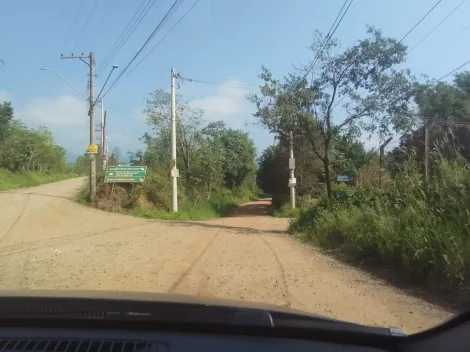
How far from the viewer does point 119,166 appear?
28125mm

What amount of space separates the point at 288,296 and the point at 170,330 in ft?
16.6

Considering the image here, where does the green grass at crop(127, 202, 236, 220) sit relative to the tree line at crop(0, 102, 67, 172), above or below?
below

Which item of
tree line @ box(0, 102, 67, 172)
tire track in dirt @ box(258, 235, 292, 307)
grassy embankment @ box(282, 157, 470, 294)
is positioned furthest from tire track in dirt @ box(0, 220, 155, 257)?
tree line @ box(0, 102, 67, 172)

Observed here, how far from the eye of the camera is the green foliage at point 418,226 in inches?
319

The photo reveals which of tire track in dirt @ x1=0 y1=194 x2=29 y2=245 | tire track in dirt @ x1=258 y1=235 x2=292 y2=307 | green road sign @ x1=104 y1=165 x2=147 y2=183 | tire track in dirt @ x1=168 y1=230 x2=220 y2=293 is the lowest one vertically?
tire track in dirt @ x1=258 y1=235 x2=292 y2=307

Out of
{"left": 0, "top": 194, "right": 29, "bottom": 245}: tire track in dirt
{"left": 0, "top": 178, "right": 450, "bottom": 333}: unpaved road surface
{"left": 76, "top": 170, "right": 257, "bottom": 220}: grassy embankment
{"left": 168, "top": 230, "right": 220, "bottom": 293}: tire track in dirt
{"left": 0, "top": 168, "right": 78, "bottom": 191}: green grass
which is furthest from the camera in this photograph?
{"left": 0, "top": 168, "right": 78, "bottom": 191}: green grass

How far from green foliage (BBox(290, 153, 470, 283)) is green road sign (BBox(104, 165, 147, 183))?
51.9 feet

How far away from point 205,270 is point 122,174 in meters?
18.9

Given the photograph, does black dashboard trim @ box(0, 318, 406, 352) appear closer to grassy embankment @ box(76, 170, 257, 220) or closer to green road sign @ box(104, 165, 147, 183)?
grassy embankment @ box(76, 170, 257, 220)

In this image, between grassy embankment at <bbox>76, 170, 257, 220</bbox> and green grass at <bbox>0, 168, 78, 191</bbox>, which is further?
green grass at <bbox>0, 168, 78, 191</bbox>

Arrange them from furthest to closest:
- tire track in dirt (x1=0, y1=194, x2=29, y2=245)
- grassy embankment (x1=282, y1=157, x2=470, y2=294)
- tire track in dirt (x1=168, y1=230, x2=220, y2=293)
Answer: tire track in dirt (x1=0, y1=194, x2=29, y2=245), tire track in dirt (x1=168, y1=230, x2=220, y2=293), grassy embankment (x1=282, y1=157, x2=470, y2=294)

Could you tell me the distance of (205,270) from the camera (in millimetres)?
9969

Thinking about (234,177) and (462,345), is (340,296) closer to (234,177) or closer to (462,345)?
(462,345)

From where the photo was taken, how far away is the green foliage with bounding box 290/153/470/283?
319 inches
